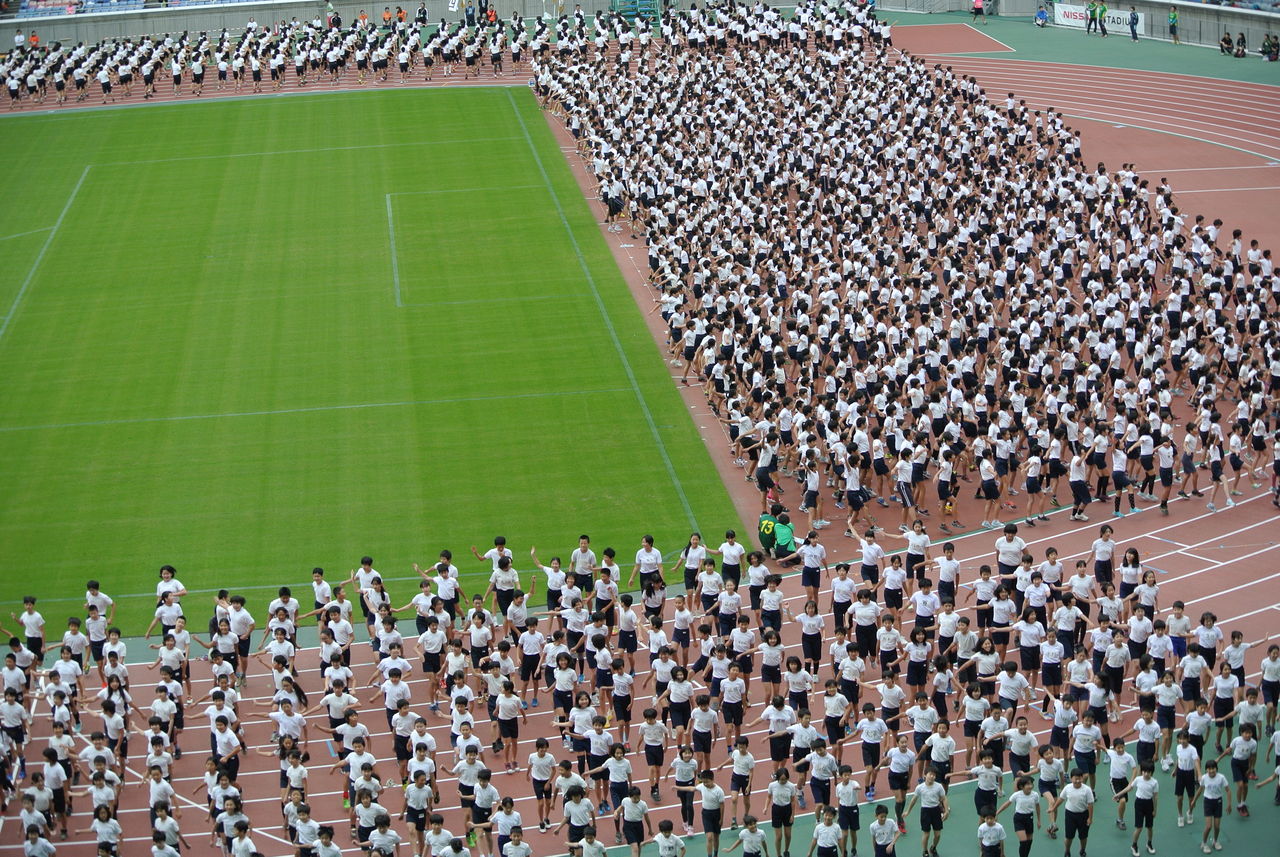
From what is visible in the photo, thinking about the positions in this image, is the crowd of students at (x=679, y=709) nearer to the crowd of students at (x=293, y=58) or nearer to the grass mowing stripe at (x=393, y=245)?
the grass mowing stripe at (x=393, y=245)

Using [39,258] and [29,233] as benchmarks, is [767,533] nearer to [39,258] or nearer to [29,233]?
[39,258]

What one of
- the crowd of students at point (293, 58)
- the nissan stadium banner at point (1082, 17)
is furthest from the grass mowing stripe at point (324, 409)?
the nissan stadium banner at point (1082, 17)

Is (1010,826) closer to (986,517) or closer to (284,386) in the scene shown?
(986,517)

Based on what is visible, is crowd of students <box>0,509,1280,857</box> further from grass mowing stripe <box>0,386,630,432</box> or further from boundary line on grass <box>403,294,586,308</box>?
boundary line on grass <box>403,294,586,308</box>

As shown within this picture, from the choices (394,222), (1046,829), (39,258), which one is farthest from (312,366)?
(1046,829)

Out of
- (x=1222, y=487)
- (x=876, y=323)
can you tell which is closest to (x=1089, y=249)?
(x=876, y=323)
